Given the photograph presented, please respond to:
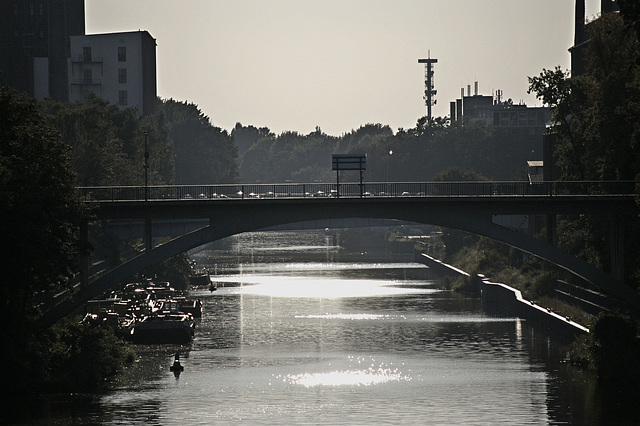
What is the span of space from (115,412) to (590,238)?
38838mm

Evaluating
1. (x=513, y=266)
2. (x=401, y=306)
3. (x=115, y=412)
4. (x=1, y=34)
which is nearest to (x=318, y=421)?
(x=115, y=412)

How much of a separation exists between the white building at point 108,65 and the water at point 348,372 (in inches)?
2907

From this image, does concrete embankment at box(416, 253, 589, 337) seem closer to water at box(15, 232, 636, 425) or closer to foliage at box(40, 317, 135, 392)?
water at box(15, 232, 636, 425)

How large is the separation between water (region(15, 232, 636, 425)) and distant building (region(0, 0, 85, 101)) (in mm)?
67343

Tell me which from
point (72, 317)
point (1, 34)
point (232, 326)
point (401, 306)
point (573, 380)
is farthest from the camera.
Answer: point (1, 34)

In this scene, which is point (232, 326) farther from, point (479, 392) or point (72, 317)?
point (479, 392)

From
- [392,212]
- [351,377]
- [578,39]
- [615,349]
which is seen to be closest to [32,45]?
[578,39]

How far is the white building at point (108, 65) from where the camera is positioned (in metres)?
184

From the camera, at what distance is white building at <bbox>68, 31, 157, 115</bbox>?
184 metres

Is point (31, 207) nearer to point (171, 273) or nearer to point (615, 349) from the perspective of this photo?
point (615, 349)

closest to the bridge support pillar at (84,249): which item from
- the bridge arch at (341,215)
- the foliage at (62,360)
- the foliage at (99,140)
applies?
the bridge arch at (341,215)

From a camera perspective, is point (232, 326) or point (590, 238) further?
point (232, 326)

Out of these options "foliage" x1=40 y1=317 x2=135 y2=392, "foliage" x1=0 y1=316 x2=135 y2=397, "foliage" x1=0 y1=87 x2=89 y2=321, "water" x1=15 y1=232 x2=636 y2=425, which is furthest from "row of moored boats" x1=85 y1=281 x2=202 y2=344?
"foliage" x1=0 y1=87 x2=89 y2=321

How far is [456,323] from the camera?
97812 mm
